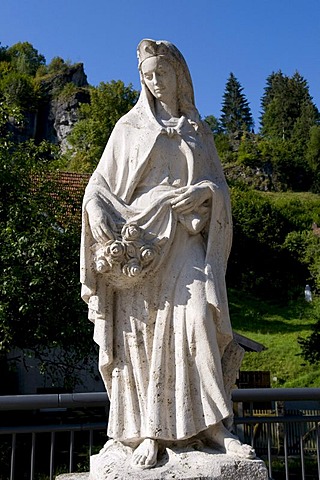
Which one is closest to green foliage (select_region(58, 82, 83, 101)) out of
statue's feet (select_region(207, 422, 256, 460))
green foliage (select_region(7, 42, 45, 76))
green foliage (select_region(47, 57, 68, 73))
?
green foliage (select_region(47, 57, 68, 73))

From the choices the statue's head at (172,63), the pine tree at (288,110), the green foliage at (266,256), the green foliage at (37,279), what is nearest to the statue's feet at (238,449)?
the statue's head at (172,63)

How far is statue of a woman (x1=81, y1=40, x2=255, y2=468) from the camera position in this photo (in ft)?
10.9

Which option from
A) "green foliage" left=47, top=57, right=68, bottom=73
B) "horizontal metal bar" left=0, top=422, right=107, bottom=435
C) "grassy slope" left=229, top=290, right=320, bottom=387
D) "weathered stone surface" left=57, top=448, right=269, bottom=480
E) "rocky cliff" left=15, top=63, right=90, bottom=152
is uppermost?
"green foliage" left=47, top=57, right=68, bottom=73

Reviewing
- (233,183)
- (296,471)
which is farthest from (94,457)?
(233,183)

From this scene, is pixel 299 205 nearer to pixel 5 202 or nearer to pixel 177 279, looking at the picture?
pixel 5 202

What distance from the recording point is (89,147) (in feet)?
154

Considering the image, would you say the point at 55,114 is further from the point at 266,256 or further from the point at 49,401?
the point at 49,401

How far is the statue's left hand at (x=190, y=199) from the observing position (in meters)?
3.63

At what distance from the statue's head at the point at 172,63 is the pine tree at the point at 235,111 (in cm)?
11512

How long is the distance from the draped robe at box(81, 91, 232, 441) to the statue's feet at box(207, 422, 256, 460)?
111 millimetres

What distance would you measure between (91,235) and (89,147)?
44177 millimetres

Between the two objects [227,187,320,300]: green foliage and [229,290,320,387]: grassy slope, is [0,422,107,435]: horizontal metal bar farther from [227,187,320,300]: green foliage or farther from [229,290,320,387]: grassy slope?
[227,187,320,300]: green foliage

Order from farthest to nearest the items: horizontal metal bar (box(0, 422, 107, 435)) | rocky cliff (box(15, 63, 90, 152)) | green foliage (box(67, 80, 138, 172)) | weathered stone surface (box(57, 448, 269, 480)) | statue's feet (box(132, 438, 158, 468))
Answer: rocky cliff (box(15, 63, 90, 152))
green foliage (box(67, 80, 138, 172))
horizontal metal bar (box(0, 422, 107, 435))
statue's feet (box(132, 438, 158, 468))
weathered stone surface (box(57, 448, 269, 480))

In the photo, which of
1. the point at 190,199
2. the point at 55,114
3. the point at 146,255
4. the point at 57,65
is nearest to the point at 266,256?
the point at 55,114
